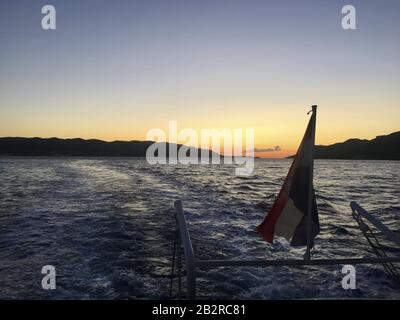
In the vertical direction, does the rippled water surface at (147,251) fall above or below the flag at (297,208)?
below

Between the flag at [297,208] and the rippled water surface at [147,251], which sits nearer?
the flag at [297,208]

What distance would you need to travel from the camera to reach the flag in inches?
236

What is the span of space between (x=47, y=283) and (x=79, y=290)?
109 centimetres

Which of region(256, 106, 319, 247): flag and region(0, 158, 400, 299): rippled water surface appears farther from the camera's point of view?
region(0, 158, 400, 299): rippled water surface

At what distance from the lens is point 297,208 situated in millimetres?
6211

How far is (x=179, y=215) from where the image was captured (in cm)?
507

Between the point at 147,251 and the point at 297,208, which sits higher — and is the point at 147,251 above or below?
below

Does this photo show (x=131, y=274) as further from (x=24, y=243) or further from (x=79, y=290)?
(x=24, y=243)

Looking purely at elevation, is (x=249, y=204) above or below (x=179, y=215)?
below

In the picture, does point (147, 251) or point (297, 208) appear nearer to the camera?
point (297, 208)

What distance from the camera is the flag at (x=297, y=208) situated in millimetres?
5996
